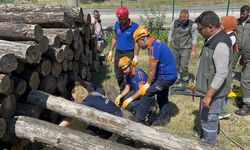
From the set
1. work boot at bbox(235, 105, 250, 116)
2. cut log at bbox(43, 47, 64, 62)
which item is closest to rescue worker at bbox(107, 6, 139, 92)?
cut log at bbox(43, 47, 64, 62)

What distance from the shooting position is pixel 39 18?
630 cm

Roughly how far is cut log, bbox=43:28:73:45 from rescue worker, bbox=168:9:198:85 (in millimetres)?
2530

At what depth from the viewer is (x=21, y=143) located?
471 centimetres

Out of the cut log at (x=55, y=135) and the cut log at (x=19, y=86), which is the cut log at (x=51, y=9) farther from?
the cut log at (x=55, y=135)

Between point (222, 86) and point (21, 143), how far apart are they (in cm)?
304

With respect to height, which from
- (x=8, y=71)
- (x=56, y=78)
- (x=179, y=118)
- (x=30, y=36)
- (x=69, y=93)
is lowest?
(x=179, y=118)

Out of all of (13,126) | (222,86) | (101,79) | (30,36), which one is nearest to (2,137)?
(13,126)

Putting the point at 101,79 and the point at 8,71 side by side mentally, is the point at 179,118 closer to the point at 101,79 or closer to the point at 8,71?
the point at 101,79

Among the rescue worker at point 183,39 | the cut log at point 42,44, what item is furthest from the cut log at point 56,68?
the rescue worker at point 183,39

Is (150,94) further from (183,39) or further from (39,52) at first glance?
(183,39)

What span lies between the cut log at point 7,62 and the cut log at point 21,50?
0.20 meters

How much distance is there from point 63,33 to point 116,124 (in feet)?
8.22

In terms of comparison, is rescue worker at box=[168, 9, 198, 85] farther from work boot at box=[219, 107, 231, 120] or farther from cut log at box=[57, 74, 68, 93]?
cut log at box=[57, 74, 68, 93]

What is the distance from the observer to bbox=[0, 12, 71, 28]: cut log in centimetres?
619
